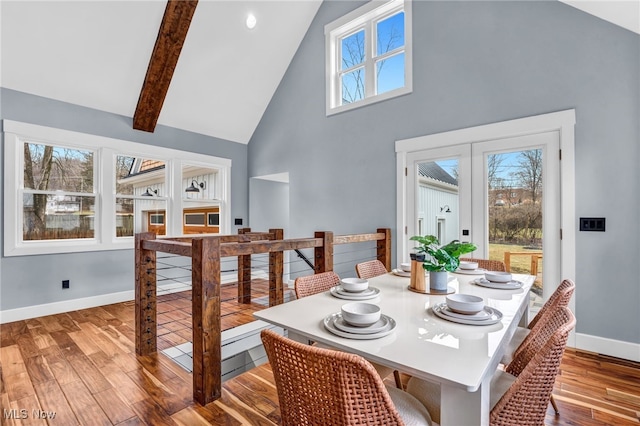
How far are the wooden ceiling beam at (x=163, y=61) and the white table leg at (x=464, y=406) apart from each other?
4433 mm

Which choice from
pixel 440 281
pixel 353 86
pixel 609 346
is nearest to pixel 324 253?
pixel 440 281

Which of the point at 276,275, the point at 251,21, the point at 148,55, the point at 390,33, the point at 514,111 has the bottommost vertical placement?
the point at 276,275

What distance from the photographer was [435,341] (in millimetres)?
1087

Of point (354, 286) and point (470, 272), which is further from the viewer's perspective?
point (470, 272)

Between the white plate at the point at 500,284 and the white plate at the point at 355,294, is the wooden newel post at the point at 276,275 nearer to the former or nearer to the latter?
the white plate at the point at 355,294

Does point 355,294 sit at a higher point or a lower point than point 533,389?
higher

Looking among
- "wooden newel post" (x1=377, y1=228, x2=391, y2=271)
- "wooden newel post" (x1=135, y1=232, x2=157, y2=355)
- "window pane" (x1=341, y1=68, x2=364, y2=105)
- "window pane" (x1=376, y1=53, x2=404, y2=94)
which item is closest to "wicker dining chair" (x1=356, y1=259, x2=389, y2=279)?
"wooden newel post" (x1=377, y1=228, x2=391, y2=271)

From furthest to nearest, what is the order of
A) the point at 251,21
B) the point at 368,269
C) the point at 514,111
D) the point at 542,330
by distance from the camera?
the point at 251,21
the point at 514,111
the point at 368,269
the point at 542,330

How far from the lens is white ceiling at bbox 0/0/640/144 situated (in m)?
3.24

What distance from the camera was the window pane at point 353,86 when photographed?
4.23m

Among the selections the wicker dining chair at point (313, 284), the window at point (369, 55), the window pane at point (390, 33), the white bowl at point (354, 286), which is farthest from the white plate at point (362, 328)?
the window pane at point (390, 33)

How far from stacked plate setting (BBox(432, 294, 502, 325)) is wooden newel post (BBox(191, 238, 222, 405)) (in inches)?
53.3

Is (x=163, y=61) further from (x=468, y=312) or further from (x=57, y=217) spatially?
(x=468, y=312)

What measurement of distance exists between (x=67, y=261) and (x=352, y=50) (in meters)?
4.87
